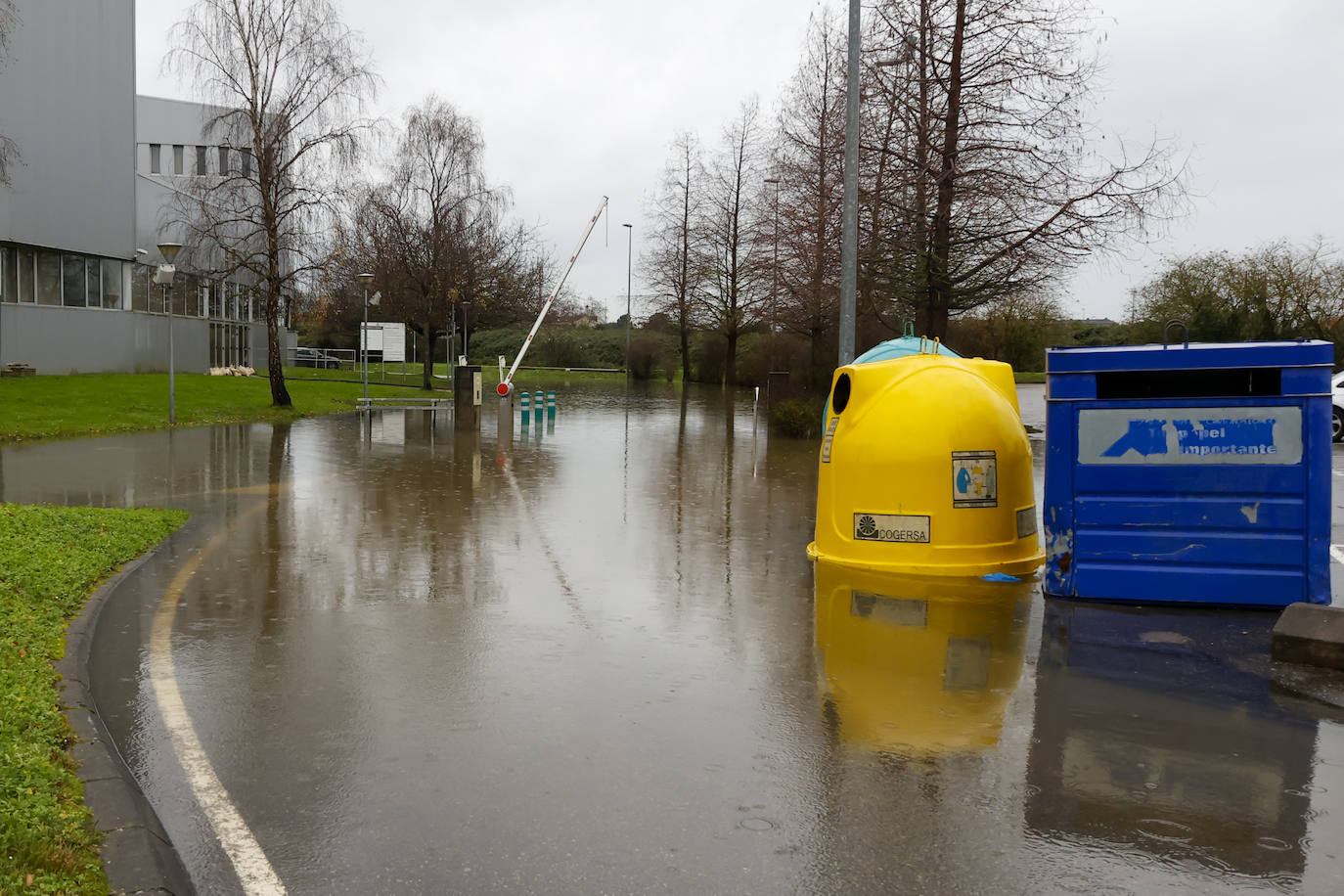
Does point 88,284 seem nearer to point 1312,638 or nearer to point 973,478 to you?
point 973,478

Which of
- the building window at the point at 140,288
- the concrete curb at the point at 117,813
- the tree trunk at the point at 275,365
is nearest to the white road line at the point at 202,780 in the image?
the concrete curb at the point at 117,813

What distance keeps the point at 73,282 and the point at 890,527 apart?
37658 mm

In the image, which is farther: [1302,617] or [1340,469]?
[1340,469]

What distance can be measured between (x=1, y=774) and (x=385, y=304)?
5251cm

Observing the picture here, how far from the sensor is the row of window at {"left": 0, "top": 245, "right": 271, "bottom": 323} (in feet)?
119

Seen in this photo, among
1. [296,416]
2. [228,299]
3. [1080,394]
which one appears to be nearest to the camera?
[1080,394]

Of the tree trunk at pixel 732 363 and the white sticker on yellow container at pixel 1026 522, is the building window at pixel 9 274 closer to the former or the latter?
the tree trunk at pixel 732 363

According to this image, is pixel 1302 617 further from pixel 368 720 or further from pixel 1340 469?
pixel 1340 469

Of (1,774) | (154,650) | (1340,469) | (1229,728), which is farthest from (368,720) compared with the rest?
(1340,469)

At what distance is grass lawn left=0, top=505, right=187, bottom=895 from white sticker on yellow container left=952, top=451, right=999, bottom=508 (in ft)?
22.1

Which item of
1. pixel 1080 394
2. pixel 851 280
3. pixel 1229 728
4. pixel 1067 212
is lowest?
pixel 1229 728

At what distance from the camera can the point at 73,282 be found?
39438 mm

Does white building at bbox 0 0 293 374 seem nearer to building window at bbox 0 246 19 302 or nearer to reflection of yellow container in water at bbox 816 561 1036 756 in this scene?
building window at bbox 0 246 19 302

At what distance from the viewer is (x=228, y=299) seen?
168 feet
